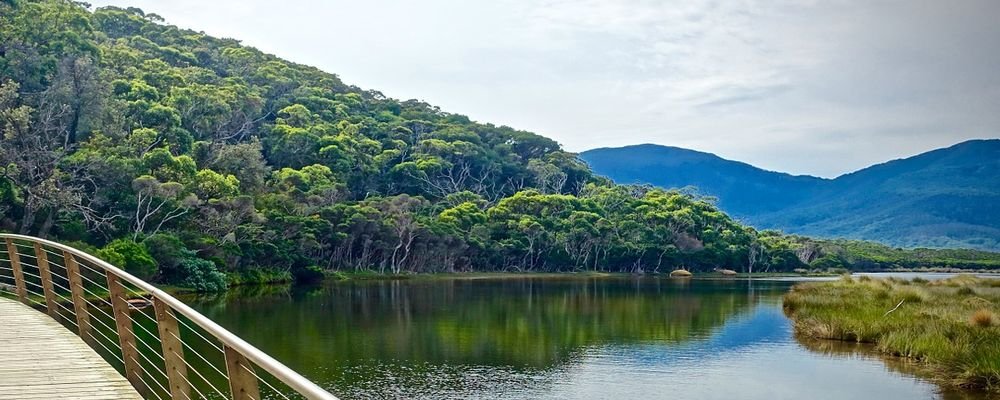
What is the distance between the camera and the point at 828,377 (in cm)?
1834

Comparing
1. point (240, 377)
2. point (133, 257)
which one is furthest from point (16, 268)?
point (133, 257)

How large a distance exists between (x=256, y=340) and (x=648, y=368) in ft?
34.6

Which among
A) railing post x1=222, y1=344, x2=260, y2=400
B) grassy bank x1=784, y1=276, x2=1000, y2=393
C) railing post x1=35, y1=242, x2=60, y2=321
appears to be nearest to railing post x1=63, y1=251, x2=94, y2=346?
railing post x1=35, y1=242, x2=60, y2=321

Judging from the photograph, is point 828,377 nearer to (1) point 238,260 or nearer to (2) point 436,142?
(1) point 238,260

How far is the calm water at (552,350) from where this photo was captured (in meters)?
16.9

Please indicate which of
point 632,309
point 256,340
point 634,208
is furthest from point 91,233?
point 634,208

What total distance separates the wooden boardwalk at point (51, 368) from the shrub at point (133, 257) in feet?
89.5

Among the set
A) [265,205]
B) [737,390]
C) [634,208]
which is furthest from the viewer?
[634,208]

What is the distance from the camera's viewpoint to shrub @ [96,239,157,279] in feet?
112

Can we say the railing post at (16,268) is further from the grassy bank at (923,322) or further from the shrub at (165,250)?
the shrub at (165,250)

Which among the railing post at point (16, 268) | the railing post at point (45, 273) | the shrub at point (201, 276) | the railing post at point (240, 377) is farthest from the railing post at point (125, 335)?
the shrub at point (201, 276)

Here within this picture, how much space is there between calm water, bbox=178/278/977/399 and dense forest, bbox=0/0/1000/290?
8.87 meters

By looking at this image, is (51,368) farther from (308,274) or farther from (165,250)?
(308,274)

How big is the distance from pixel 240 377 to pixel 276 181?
60.8 metres
